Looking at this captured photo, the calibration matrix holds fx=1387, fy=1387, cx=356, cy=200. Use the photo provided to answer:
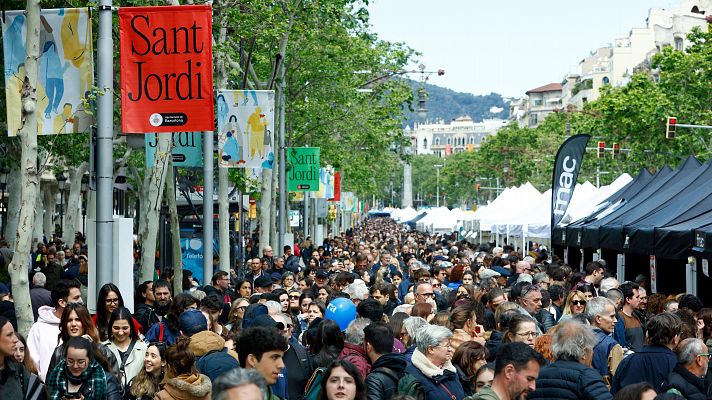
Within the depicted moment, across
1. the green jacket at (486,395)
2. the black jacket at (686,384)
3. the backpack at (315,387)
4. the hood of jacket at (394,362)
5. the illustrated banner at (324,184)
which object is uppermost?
the illustrated banner at (324,184)

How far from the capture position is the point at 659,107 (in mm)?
55688

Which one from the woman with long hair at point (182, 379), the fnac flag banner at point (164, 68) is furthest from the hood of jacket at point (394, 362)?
the fnac flag banner at point (164, 68)

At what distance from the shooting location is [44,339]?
10820 mm

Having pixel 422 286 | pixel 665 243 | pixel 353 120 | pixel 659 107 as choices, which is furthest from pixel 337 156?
pixel 422 286

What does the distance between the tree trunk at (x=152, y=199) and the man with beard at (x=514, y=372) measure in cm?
1224

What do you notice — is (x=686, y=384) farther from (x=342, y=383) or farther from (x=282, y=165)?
(x=282, y=165)

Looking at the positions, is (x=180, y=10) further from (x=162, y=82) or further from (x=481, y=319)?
(x=481, y=319)

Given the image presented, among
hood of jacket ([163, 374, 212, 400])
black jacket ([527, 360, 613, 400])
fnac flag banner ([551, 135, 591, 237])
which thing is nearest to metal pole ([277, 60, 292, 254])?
fnac flag banner ([551, 135, 591, 237])

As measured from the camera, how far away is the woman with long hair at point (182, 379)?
819 cm

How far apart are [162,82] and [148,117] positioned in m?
0.38

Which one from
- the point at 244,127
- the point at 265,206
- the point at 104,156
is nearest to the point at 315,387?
the point at 104,156

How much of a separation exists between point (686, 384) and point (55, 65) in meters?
7.65

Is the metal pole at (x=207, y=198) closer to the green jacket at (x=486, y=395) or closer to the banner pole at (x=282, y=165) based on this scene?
the banner pole at (x=282, y=165)

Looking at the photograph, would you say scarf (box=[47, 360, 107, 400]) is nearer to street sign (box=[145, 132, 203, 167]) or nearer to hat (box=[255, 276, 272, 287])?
hat (box=[255, 276, 272, 287])
